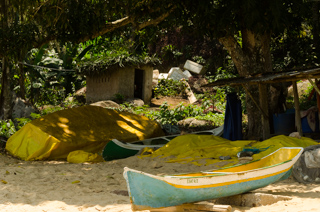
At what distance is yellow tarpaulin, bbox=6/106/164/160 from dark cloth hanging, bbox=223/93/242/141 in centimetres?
214

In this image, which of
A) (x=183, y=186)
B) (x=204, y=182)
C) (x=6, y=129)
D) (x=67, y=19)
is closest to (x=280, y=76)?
(x=204, y=182)

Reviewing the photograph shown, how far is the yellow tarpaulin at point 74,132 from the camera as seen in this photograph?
855 cm

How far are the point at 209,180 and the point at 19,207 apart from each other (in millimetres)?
2441

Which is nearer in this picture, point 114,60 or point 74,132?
point 74,132

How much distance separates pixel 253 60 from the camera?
9.71 m

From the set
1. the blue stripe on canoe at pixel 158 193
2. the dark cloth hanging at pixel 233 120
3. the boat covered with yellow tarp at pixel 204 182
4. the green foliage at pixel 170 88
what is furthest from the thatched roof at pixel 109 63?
the blue stripe on canoe at pixel 158 193

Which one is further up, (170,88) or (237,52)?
(237,52)

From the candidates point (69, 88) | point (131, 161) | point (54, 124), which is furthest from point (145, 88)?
point (131, 161)

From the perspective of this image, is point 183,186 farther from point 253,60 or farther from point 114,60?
point 114,60

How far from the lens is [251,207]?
15.0ft

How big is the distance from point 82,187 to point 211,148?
2.90 metres

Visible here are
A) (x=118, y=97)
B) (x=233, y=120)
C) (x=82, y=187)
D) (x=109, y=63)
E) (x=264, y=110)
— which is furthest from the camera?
(x=118, y=97)

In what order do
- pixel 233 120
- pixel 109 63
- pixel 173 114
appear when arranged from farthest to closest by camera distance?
pixel 109 63, pixel 173 114, pixel 233 120

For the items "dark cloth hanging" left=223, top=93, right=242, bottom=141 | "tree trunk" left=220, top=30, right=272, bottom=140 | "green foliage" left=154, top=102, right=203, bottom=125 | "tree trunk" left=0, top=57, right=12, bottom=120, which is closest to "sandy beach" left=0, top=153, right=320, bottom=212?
"dark cloth hanging" left=223, top=93, right=242, bottom=141
